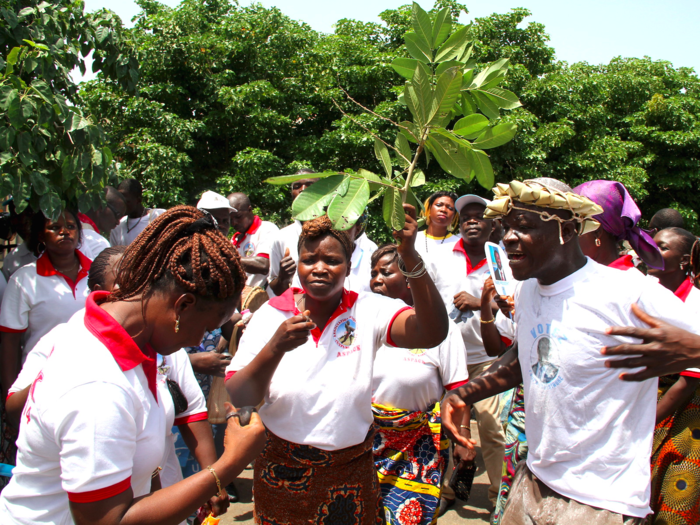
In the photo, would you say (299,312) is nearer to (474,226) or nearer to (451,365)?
(451,365)

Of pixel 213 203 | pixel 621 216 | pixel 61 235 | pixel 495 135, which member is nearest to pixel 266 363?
pixel 495 135

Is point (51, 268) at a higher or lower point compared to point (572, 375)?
lower

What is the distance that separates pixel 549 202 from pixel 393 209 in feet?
2.39

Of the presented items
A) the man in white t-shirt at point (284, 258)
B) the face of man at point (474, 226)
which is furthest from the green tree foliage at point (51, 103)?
the face of man at point (474, 226)

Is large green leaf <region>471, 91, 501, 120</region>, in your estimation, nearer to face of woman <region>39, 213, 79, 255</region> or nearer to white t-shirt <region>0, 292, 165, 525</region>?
white t-shirt <region>0, 292, 165, 525</region>

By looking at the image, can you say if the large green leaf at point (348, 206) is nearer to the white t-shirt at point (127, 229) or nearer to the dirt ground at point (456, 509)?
the dirt ground at point (456, 509)

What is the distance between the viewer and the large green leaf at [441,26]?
1998 mm

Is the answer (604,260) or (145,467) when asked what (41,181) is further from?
(604,260)

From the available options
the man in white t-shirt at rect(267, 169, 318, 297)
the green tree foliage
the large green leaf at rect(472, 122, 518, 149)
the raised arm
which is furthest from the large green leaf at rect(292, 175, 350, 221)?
the man in white t-shirt at rect(267, 169, 318, 297)

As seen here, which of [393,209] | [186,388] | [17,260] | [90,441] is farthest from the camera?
[17,260]

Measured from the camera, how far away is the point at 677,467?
3.15 metres

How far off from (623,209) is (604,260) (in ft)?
1.03

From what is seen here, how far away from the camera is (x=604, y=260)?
2.73 m

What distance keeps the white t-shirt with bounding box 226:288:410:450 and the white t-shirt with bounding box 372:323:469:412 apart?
641mm
